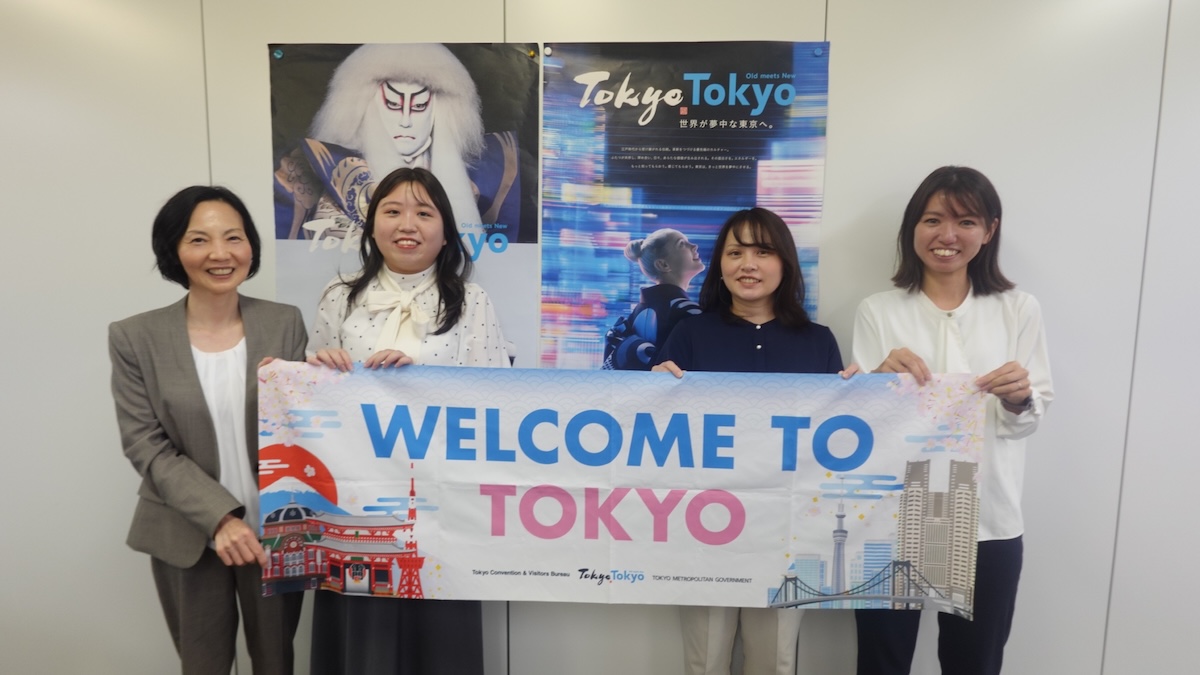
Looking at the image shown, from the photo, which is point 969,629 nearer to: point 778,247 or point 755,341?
point 755,341

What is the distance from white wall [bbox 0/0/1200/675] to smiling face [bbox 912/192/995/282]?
27cm

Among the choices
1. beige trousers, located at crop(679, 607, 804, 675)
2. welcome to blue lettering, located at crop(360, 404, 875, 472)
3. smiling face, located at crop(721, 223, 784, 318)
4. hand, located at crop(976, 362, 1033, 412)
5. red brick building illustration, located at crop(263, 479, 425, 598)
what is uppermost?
smiling face, located at crop(721, 223, 784, 318)

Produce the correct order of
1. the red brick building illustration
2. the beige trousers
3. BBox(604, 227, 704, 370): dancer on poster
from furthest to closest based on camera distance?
1. BBox(604, 227, 704, 370): dancer on poster
2. the beige trousers
3. the red brick building illustration

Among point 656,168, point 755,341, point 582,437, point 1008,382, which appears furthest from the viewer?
point 656,168

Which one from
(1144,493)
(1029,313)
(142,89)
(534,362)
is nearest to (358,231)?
(534,362)

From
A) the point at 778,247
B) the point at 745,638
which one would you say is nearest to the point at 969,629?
the point at 745,638

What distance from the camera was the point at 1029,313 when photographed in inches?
68.9

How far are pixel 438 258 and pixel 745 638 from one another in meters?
1.42

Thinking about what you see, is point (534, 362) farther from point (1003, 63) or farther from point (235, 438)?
point (1003, 63)

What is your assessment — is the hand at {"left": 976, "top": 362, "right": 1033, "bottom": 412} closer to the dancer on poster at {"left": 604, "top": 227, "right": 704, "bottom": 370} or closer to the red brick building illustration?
the dancer on poster at {"left": 604, "top": 227, "right": 704, "bottom": 370}

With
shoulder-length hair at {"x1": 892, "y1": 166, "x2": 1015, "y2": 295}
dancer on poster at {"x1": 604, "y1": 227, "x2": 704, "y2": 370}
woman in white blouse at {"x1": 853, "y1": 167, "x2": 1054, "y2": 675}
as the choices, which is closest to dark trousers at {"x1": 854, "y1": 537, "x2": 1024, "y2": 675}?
woman in white blouse at {"x1": 853, "y1": 167, "x2": 1054, "y2": 675}

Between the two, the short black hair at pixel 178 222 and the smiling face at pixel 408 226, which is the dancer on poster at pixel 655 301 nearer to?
the smiling face at pixel 408 226

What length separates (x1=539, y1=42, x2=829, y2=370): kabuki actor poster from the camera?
6.45 ft

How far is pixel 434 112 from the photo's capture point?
2.02 metres
